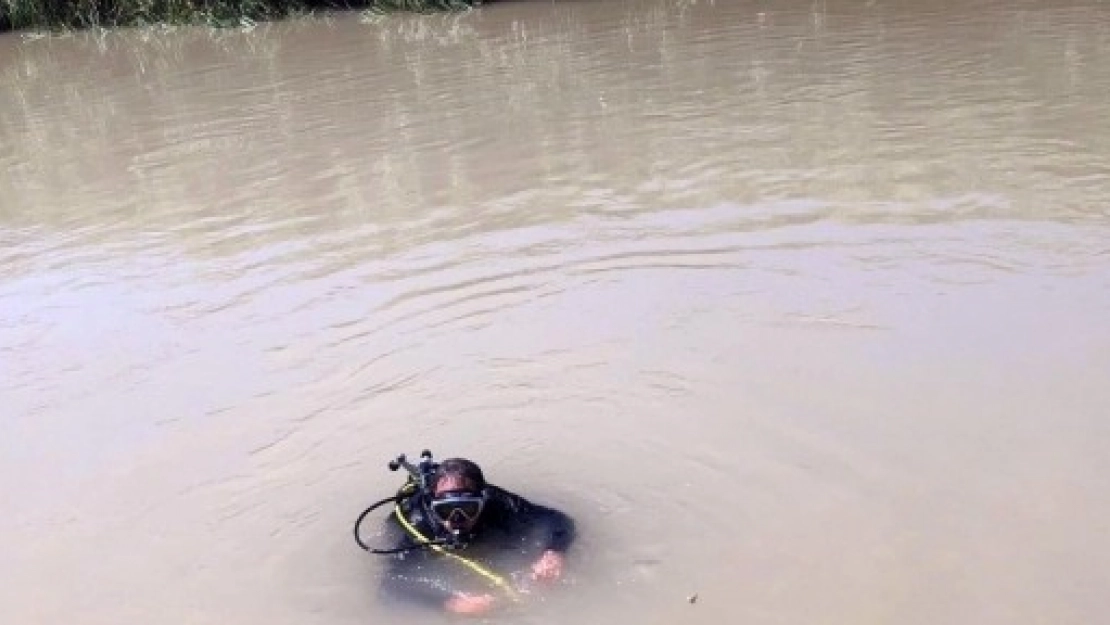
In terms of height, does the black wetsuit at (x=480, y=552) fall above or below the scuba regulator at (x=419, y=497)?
below

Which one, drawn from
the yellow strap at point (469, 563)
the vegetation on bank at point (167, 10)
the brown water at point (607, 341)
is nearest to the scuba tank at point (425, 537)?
the yellow strap at point (469, 563)

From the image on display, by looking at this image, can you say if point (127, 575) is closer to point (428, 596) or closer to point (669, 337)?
point (428, 596)

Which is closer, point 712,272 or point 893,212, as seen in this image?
point 712,272

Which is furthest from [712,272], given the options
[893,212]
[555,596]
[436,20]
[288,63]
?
Answer: [436,20]

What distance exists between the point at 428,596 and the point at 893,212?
4629 millimetres

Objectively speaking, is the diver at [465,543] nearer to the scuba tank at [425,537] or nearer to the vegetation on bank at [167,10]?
the scuba tank at [425,537]

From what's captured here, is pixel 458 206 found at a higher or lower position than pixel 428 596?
higher

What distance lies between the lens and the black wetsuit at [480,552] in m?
4.79

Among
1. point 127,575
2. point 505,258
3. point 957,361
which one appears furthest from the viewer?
point 505,258

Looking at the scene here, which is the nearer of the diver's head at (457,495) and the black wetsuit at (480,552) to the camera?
the diver's head at (457,495)

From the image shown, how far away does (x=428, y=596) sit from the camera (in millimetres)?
4773

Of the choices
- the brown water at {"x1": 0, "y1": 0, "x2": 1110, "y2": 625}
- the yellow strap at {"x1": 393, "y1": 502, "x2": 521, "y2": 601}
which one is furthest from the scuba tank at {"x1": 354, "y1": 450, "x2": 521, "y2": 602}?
the brown water at {"x1": 0, "y1": 0, "x2": 1110, "y2": 625}

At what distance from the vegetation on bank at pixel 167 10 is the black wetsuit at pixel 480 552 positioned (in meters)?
14.5

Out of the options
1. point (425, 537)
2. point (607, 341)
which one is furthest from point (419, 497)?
point (607, 341)
